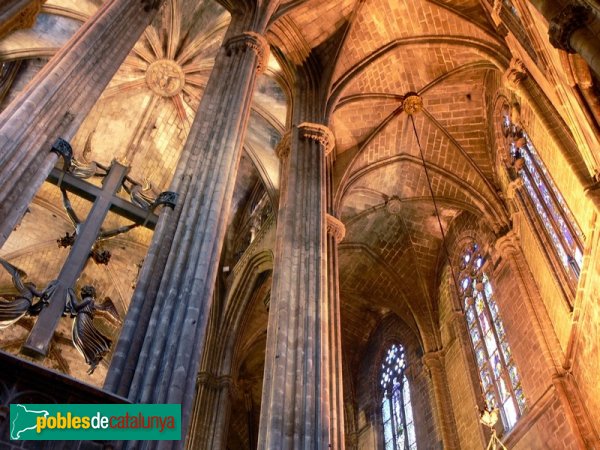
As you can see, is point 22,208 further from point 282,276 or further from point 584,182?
point 584,182

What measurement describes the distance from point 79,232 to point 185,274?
1.09 m

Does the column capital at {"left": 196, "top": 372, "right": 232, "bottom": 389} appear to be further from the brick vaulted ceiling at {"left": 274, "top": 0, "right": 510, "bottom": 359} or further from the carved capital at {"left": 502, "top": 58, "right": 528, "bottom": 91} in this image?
the carved capital at {"left": 502, "top": 58, "right": 528, "bottom": 91}

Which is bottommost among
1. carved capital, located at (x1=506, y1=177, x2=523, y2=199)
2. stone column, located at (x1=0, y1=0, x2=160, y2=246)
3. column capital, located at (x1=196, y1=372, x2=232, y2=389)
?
stone column, located at (x1=0, y1=0, x2=160, y2=246)

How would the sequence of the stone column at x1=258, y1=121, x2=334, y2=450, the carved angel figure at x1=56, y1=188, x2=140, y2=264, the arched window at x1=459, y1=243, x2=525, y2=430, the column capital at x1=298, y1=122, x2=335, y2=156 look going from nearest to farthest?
the carved angel figure at x1=56, y1=188, x2=140, y2=264 → the stone column at x1=258, y1=121, x2=334, y2=450 → the column capital at x1=298, y1=122, x2=335, y2=156 → the arched window at x1=459, y1=243, x2=525, y2=430

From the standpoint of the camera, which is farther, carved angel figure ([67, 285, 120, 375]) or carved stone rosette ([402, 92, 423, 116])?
carved stone rosette ([402, 92, 423, 116])

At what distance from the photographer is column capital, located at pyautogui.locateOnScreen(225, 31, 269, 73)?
30.3ft

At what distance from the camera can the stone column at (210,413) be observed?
12256 millimetres

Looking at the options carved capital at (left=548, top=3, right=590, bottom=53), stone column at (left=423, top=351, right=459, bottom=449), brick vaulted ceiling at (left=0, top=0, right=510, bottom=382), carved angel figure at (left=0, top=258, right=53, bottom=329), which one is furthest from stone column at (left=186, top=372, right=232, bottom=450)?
carved capital at (left=548, top=3, right=590, bottom=53)

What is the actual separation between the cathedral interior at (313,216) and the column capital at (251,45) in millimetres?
59

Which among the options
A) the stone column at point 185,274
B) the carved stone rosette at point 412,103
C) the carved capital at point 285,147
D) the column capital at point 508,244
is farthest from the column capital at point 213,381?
the carved stone rosette at point 412,103

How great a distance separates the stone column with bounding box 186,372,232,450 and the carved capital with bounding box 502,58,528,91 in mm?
9242

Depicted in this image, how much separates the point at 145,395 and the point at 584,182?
24.3 ft

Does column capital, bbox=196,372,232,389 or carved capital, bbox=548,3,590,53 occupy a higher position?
column capital, bbox=196,372,232,389

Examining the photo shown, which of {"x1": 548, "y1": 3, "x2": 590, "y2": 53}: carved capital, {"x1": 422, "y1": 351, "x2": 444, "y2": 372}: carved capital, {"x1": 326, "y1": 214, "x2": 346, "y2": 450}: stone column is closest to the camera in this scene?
{"x1": 548, "y1": 3, "x2": 590, "y2": 53}: carved capital
